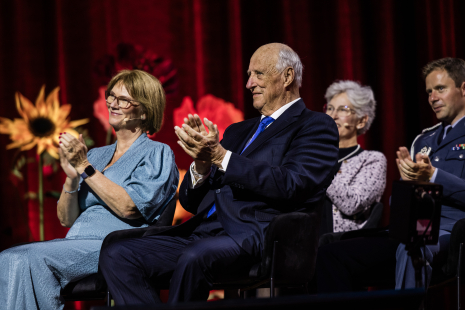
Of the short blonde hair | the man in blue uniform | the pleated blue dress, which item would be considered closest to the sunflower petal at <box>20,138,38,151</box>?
the pleated blue dress

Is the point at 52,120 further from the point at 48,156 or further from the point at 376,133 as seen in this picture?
the point at 376,133

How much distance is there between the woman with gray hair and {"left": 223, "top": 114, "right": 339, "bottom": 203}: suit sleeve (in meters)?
0.67

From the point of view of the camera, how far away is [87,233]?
2176 mm

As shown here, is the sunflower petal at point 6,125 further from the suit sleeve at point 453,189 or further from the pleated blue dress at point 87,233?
the suit sleeve at point 453,189

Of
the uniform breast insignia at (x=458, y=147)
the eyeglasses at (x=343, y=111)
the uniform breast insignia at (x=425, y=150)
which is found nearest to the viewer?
the uniform breast insignia at (x=458, y=147)

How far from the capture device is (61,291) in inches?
78.7

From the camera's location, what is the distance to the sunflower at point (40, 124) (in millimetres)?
3158

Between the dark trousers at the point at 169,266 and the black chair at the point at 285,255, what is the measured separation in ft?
0.21

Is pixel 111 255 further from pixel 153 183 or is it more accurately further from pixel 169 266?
pixel 153 183

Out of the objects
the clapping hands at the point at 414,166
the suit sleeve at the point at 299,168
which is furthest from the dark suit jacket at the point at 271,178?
the clapping hands at the point at 414,166

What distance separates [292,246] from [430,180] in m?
0.66

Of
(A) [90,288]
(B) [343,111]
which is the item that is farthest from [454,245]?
(A) [90,288]

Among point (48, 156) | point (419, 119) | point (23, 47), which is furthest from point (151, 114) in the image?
point (419, 119)

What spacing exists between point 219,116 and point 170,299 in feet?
6.04
